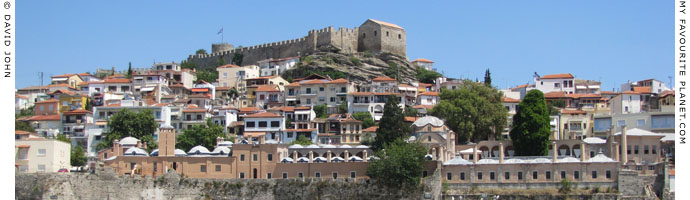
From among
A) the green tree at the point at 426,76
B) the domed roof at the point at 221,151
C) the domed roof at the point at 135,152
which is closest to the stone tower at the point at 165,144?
the domed roof at the point at 135,152

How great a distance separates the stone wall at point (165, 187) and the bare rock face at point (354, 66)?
3720cm

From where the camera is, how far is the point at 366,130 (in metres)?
74.9

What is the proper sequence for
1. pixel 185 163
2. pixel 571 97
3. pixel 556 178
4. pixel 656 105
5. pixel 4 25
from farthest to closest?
pixel 571 97 < pixel 656 105 < pixel 185 163 < pixel 556 178 < pixel 4 25

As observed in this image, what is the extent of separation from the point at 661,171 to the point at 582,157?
505cm

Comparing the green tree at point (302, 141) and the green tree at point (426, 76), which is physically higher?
the green tree at point (426, 76)

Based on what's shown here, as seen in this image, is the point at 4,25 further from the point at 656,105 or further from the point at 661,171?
the point at 656,105

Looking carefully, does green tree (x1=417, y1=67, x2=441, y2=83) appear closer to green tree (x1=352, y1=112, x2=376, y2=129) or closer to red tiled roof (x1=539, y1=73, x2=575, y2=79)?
red tiled roof (x1=539, y1=73, x2=575, y2=79)

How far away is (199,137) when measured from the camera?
7119 cm

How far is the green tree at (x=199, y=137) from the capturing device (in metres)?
70.6

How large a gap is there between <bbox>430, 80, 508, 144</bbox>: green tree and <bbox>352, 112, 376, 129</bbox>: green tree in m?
7.41

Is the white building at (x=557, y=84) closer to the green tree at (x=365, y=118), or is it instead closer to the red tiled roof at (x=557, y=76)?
the red tiled roof at (x=557, y=76)

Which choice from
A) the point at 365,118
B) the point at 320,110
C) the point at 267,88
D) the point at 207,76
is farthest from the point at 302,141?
the point at 207,76

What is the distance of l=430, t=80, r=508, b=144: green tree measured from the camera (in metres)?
69.8
